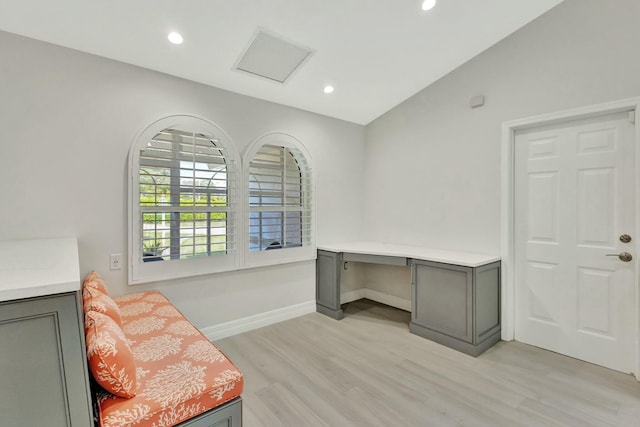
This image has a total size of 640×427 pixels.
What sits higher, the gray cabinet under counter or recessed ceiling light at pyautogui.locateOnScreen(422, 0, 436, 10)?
recessed ceiling light at pyautogui.locateOnScreen(422, 0, 436, 10)

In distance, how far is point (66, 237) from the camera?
2.27 m

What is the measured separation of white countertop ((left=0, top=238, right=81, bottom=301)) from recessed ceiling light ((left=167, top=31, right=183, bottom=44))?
1640 millimetres

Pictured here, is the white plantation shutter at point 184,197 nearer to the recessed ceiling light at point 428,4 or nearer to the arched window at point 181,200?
the arched window at point 181,200

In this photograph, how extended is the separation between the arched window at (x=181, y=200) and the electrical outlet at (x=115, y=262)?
96 millimetres

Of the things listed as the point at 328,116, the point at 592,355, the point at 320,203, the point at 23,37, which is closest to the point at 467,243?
the point at 592,355

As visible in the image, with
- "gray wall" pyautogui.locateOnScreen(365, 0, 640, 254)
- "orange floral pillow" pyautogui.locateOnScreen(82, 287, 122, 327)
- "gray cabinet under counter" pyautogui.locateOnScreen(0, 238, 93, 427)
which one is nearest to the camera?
"gray cabinet under counter" pyautogui.locateOnScreen(0, 238, 93, 427)

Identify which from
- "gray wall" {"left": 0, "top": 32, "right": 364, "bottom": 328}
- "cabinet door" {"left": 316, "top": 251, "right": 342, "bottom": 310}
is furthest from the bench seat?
"cabinet door" {"left": 316, "top": 251, "right": 342, "bottom": 310}

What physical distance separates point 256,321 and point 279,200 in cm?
131

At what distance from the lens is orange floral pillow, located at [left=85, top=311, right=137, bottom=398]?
45.9 inches

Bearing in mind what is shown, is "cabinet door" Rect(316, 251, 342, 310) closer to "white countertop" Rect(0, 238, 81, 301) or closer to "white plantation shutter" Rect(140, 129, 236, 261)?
"white plantation shutter" Rect(140, 129, 236, 261)

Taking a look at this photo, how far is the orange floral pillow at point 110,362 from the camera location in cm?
117

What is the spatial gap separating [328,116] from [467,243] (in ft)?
7.28

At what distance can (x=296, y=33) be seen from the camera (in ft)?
8.12

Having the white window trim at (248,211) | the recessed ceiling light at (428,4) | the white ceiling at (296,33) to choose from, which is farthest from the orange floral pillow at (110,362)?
the recessed ceiling light at (428,4)
